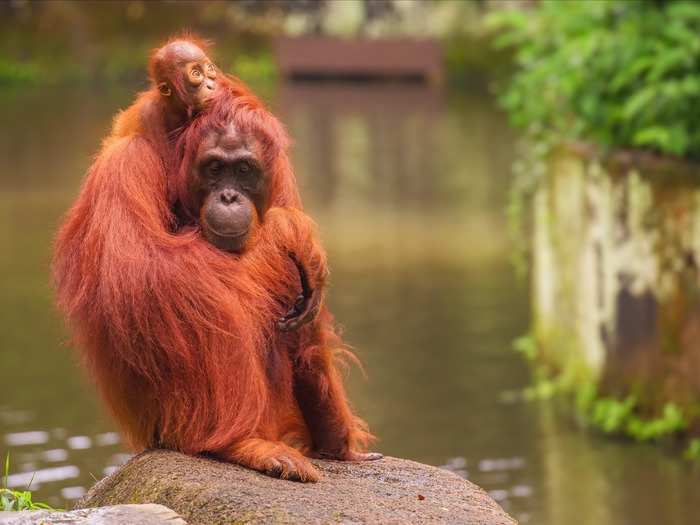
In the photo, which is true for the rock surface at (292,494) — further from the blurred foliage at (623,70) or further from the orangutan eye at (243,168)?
the blurred foliage at (623,70)

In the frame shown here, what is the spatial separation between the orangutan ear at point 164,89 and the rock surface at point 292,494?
28.7 inches

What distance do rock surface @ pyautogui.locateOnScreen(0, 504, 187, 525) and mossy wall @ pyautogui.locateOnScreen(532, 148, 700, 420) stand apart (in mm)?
3555

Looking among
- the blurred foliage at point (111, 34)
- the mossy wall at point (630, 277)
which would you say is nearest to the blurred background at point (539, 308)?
the mossy wall at point (630, 277)

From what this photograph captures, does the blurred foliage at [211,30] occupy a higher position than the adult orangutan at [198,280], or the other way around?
the blurred foliage at [211,30]

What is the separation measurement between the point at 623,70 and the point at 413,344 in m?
2.08

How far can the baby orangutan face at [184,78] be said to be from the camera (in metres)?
2.93

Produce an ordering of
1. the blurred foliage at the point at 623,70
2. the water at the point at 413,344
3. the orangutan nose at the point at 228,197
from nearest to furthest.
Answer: the orangutan nose at the point at 228,197, the water at the point at 413,344, the blurred foliage at the point at 623,70

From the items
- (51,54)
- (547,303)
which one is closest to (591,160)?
(547,303)

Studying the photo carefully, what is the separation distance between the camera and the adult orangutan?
2.89 metres

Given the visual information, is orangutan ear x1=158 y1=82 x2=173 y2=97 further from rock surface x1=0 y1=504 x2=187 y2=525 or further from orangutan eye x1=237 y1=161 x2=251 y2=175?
rock surface x1=0 y1=504 x2=187 y2=525

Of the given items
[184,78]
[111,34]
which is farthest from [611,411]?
[111,34]

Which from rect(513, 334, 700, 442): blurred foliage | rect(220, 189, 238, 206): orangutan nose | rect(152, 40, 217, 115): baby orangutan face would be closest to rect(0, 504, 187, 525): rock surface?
rect(220, 189, 238, 206): orangutan nose

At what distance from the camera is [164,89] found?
9.75 feet

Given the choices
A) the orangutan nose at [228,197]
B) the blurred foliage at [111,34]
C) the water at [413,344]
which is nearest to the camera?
the orangutan nose at [228,197]
